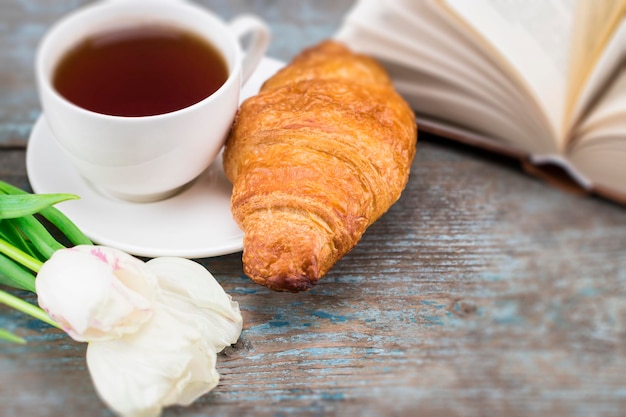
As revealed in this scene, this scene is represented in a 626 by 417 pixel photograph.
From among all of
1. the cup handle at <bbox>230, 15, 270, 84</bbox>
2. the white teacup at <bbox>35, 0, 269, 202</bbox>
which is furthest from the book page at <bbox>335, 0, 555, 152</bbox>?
the white teacup at <bbox>35, 0, 269, 202</bbox>

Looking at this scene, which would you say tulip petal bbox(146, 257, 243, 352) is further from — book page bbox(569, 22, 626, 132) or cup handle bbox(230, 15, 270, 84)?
book page bbox(569, 22, 626, 132)

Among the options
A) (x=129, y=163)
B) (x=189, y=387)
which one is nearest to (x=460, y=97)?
(x=129, y=163)

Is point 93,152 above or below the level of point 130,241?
above

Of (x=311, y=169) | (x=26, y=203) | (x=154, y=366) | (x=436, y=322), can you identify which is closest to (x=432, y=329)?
(x=436, y=322)

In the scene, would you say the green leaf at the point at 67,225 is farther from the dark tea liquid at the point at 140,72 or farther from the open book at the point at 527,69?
the open book at the point at 527,69

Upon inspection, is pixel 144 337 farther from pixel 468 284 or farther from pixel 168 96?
pixel 468 284

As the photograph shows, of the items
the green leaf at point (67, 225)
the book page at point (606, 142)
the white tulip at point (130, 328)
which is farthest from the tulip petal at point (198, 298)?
the book page at point (606, 142)

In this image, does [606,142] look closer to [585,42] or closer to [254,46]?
[585,42]
